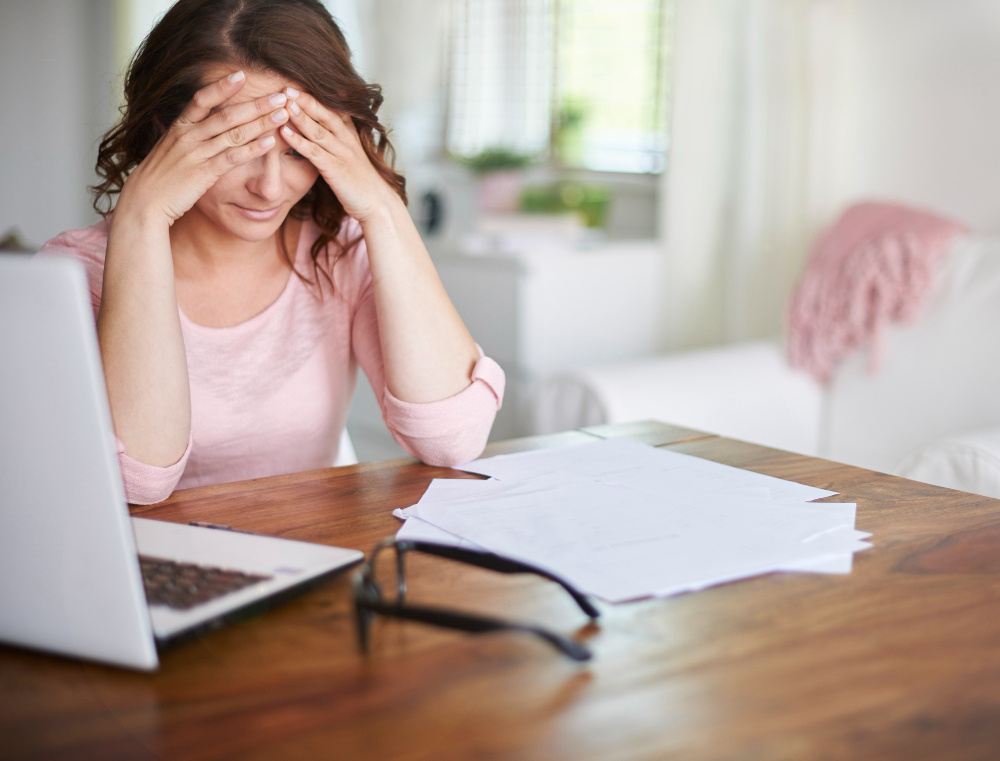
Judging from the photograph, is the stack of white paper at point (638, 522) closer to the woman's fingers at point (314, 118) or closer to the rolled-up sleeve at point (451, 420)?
the rolled-up sleeve at point (451, 420)

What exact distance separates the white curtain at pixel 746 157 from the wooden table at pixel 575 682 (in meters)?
1.84

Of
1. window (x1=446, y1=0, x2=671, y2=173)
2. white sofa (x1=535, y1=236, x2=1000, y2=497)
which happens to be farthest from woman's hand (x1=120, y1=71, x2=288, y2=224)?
window (x1=446, y1=0, x2=671, y2=173)

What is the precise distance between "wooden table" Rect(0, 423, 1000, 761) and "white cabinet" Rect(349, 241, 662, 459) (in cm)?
160

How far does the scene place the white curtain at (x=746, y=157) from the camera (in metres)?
2.35

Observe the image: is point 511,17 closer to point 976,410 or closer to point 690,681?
point 976,410

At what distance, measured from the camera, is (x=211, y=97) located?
102 cm

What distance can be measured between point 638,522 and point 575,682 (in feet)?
0.83

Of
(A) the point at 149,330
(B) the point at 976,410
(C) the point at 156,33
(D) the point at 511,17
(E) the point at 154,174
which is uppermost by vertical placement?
(D) the point at 511,17

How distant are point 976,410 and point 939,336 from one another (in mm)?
164

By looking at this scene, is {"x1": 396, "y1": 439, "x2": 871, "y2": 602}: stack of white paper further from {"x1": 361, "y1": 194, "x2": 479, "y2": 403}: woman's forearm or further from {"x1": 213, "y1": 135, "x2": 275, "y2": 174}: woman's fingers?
{"x1": 213, "y1": 135, "x2": 275, "y2": 174}: woman's fingers

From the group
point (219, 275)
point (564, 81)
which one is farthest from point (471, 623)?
point (564, 81)

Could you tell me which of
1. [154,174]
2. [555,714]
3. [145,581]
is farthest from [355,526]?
[154,174]

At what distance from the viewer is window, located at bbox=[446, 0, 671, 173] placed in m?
→ 2.98

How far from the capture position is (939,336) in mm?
1904
